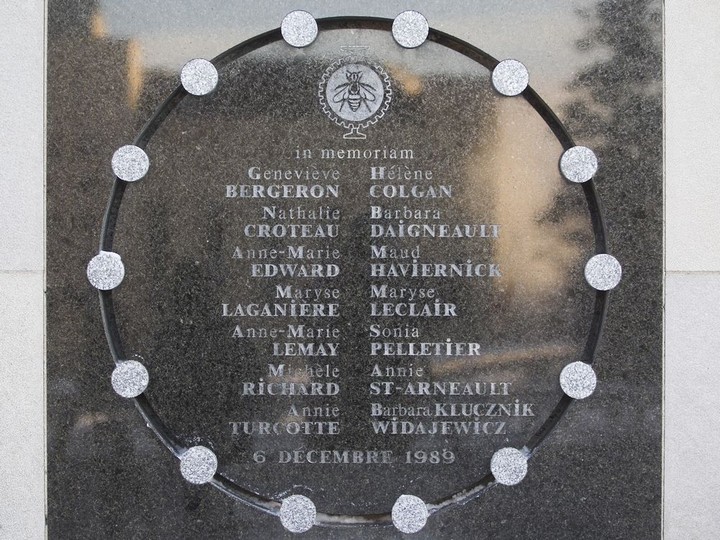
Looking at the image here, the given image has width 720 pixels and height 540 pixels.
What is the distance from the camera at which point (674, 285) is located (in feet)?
12.1

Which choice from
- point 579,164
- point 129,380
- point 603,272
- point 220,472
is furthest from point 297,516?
point 579,164

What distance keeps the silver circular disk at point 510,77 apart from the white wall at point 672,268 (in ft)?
2.87

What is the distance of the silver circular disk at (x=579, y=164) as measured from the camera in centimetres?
362

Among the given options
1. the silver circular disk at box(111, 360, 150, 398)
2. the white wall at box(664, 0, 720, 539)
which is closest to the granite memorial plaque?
the silver circular disk at box(111, 360, 150, 398)

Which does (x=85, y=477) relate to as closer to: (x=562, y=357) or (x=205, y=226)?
(x=205, y=226)

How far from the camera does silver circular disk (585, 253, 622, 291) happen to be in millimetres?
3617

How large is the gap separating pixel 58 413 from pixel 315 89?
8.18 ft

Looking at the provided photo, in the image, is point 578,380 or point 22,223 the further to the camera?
point 22,223

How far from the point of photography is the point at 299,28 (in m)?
3.63

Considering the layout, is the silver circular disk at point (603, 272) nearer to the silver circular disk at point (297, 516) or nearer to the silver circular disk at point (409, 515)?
the silver circular disk at point (409, 515)

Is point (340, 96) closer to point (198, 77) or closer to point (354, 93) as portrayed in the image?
point (354, 93)

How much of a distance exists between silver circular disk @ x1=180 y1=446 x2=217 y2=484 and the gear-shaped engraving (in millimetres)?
2065

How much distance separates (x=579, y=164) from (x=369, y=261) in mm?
1356

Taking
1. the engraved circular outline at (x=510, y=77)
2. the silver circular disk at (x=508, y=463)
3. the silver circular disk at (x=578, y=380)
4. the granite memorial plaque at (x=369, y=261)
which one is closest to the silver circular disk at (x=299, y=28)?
the granite memorial plaque at (x=369, y=261)
